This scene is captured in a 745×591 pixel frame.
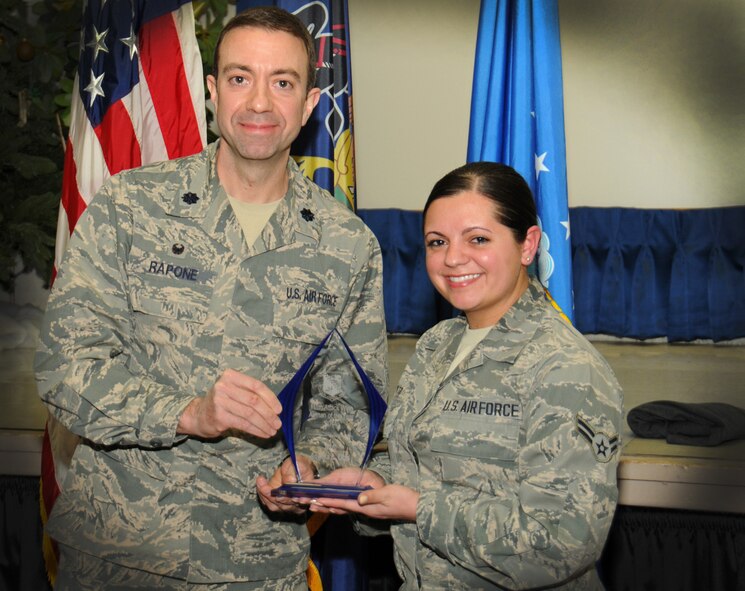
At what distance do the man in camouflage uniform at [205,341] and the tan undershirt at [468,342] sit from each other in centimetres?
25

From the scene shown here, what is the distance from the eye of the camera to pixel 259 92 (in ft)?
5.71

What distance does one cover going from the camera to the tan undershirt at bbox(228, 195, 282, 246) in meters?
1.81

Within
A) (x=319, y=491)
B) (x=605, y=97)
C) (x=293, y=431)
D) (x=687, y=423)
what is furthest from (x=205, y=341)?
(x=605, y=97)

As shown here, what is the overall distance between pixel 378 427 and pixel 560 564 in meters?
0.41

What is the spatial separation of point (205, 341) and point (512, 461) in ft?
2.13

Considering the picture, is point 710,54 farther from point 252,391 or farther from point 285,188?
point 252,391

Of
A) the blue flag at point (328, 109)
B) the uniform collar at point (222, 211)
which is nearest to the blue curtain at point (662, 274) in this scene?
the blue flag at point (328, 109)

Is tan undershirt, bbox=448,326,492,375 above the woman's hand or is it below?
above

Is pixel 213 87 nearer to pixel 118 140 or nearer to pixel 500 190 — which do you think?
pixel 500 190

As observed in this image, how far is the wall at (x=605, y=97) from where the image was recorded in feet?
22.2

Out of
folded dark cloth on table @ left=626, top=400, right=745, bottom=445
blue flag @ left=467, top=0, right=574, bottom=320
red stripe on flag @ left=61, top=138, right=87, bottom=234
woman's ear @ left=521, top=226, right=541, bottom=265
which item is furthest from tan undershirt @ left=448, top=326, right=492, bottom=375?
folded dark cloth on table @ left=626, top=400, right=745, bottom=445

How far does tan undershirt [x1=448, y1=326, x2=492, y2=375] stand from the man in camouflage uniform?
0.25 metres

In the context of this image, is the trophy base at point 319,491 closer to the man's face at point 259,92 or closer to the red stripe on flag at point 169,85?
the man's face at point 259,92

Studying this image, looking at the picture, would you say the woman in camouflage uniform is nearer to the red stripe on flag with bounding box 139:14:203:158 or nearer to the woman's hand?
the woman's hand
